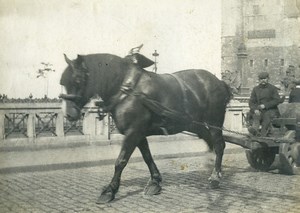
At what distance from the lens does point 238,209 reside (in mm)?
6148

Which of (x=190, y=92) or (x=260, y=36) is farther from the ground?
(x=260, y=36)

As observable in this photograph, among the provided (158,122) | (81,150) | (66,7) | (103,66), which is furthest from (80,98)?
(81,150)

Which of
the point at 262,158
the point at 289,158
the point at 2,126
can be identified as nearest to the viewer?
the point at 289,158

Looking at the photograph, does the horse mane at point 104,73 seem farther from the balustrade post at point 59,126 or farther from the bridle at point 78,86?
the balustrade post at point 59,126

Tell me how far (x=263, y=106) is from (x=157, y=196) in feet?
10.9

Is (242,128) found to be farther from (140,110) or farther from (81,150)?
(140,110)

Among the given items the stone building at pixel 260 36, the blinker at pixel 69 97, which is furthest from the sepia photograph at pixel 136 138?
the stone building at pixel 260 36

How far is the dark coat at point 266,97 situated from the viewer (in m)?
9.12

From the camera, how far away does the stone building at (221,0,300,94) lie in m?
66.6

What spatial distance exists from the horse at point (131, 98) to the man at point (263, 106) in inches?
68.5

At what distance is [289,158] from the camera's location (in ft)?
29.0

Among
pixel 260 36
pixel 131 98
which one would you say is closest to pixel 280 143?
pixel 131 98

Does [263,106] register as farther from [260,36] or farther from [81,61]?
[260,36]

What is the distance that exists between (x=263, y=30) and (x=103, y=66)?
6644 cm
